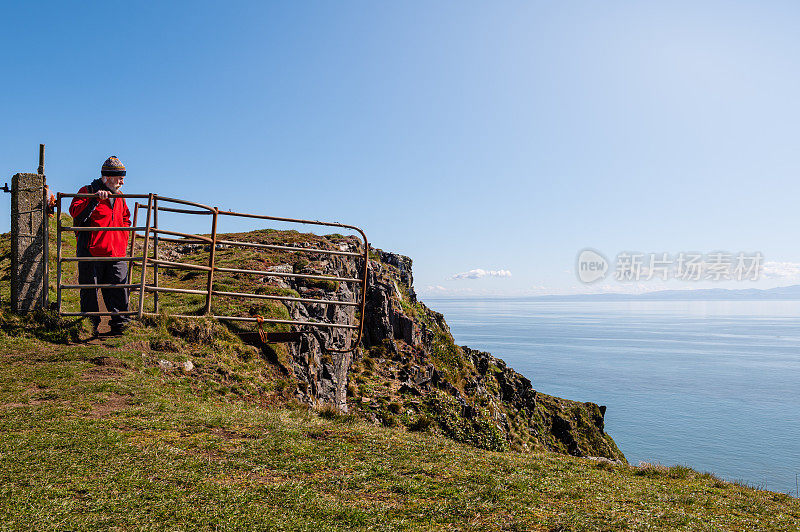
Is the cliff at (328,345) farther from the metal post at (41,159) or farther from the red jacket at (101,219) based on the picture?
the metal post at (41,159)

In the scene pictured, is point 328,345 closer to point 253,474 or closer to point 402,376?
point 402,376

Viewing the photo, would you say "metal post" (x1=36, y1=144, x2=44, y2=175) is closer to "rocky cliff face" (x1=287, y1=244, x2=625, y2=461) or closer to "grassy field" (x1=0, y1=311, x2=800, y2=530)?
"grassy field" (x1=0, y1=311, x2=800, y2=530)

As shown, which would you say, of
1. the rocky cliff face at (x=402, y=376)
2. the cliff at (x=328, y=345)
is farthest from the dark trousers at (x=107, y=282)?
the rocky cliff face at (x=402, y=376)

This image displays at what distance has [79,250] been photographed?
1213 centimetres

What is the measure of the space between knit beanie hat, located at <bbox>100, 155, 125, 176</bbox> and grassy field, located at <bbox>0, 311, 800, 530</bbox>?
4.33 metres

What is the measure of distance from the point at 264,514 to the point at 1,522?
2414 millimetres

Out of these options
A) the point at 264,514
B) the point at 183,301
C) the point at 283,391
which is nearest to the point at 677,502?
the point at 264,514

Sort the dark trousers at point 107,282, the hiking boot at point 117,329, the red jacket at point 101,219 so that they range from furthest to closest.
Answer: the hiking boot at point 117,329
the dark trousers at point 107,282
the red jacket at point 101,219

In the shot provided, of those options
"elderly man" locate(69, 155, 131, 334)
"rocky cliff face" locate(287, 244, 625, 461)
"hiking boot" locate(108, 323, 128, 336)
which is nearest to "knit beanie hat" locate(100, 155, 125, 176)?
"elderly man" locate(69, 155, 131, 334)

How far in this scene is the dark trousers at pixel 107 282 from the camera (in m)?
12.3

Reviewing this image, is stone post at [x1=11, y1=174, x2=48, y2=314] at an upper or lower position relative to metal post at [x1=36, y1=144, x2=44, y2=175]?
lower

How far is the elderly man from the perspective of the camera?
39.5ft

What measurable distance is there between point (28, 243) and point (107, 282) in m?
1.98

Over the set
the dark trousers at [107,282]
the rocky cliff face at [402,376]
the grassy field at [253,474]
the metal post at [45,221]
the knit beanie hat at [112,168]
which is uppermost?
the knit beanie hat at [112,168]
